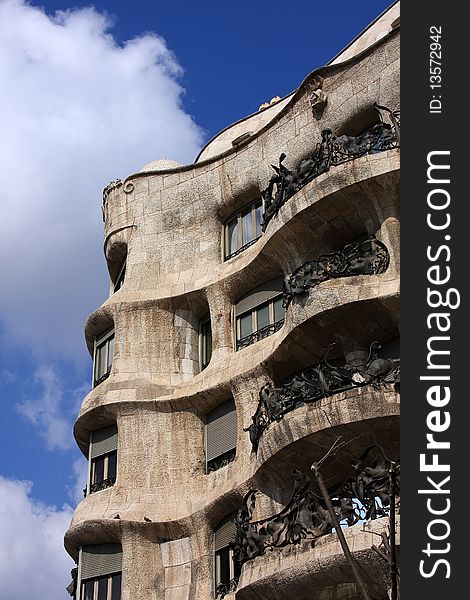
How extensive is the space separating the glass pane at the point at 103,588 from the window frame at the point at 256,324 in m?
5.77

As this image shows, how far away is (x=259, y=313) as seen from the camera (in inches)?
1008

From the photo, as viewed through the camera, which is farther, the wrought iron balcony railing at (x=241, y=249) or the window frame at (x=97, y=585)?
the wrought iron balcony railing at (x=241, y=249)

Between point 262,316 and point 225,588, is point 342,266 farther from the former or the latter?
point 225,588

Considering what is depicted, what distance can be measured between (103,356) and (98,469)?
3084 millimetres

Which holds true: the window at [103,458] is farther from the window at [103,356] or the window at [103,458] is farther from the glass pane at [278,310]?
the glass pane at [278,310]

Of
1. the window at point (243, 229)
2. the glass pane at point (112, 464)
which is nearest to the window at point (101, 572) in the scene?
the glass pane at point (112, 464)

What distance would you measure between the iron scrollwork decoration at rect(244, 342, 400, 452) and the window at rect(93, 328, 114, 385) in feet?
20.2

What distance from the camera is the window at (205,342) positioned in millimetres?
26828

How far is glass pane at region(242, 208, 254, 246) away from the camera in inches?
1059

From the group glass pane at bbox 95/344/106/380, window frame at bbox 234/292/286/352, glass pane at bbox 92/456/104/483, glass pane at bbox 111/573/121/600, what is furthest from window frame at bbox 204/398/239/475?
glass pane at bbox 95/344/106/380

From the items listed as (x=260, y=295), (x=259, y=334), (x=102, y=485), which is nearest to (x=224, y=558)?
(x=102, y=485)

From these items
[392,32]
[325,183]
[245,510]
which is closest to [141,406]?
[245,510]

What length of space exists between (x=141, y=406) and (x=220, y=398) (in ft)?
6.29

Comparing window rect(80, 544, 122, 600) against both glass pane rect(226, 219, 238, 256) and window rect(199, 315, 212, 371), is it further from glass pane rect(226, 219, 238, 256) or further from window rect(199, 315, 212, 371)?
glass pane rect(226, 219, 238, 256)
